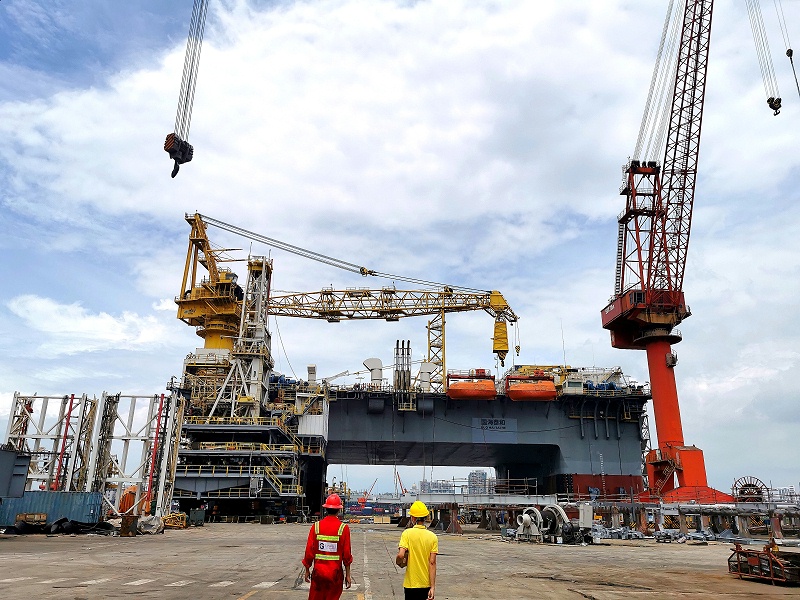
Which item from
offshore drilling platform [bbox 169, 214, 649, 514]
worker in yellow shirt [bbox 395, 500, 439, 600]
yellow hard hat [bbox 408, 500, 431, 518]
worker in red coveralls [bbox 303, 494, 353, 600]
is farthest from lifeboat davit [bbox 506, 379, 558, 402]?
worker in red coveralls [bbox 303, 494, 353, 600]

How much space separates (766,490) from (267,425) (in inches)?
1623

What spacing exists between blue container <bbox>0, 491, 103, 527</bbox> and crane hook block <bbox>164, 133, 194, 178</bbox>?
19164 mm

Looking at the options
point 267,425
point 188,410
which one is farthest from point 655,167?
point 188,410

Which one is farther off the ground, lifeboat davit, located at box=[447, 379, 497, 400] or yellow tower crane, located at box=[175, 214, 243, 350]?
yellow tower crane, located at box=[175, 214, 243, 350]

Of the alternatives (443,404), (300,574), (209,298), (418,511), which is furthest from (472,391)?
(418,511)

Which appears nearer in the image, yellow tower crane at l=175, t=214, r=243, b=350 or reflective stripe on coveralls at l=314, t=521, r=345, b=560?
reflective stripe on coveralls at l=314, t=521, r=345, b=560

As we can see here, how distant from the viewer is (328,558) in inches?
300

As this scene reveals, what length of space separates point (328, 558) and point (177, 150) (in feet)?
98.8

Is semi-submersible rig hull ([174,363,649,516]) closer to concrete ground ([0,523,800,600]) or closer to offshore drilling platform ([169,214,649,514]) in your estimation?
offshore drilling platform ([169,214,649,514])

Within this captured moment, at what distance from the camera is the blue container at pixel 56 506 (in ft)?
106

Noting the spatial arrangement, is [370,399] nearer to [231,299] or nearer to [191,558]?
[231,299]

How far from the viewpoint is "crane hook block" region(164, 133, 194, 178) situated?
32.5 m

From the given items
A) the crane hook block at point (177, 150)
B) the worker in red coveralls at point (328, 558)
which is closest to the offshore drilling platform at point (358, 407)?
the crane hook block at point (177, 150)

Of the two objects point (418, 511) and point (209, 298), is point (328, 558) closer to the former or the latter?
point (418, 511)
